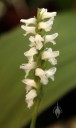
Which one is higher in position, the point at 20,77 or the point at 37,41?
the point at 20,77

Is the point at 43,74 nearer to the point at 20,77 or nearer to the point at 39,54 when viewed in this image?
the point at 39,54

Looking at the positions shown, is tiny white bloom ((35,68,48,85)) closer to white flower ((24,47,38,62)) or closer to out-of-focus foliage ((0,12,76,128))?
white flower ((24,47,38,62))

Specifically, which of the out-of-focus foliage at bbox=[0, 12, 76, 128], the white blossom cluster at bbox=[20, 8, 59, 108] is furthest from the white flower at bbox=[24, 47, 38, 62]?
the out-of-focus foliage at bbox=[0, 12, 76, 128]

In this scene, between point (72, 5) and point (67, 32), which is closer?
point (67, 32)

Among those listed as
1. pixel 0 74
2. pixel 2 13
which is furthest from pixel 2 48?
pixel 2 13

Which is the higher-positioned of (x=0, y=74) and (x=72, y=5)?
(x=72, y=5)

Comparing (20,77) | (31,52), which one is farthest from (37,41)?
(20,77)

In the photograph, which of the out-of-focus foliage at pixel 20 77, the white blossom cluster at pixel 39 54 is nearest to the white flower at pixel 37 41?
the white blossom cluster at pixel 39 54

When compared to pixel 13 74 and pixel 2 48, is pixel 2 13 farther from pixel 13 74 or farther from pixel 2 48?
pixel 13 74
